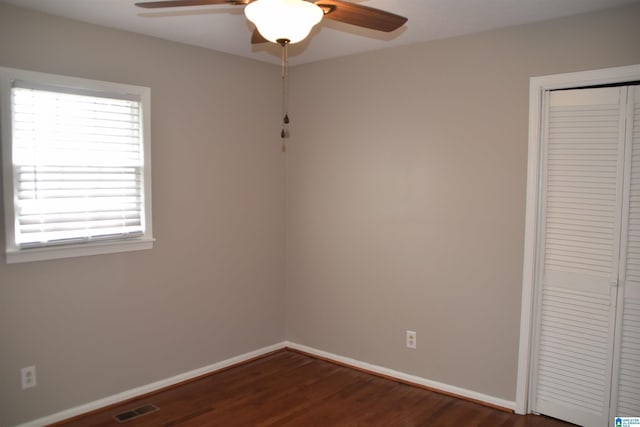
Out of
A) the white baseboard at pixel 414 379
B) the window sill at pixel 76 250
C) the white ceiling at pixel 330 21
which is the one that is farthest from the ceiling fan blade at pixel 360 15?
the white baseboard at pixel 414 379

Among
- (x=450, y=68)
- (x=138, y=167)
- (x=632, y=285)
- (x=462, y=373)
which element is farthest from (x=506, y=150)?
(x=138, y=167)

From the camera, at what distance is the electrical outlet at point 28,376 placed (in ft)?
9.55

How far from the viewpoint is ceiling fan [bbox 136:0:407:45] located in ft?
5.69

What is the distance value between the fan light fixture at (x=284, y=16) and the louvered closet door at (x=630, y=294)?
2093mm

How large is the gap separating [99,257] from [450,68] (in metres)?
2.75

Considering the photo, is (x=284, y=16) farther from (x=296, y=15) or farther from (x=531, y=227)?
(x=531, y=227)

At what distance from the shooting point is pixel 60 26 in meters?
2.98

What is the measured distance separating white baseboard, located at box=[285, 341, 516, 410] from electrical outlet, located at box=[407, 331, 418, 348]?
24 cm

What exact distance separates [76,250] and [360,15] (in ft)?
7.56

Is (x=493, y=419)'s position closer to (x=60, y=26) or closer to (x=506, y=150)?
(x=506, y=150)

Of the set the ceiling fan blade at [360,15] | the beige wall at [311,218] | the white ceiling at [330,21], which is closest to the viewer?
the ceiling fan blade at [360,15]

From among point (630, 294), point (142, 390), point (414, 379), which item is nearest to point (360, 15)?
point (630, 294)

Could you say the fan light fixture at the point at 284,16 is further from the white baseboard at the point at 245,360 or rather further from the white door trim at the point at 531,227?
the white baseboard at the point at 245,360

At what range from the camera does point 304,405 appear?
11.0 ft
